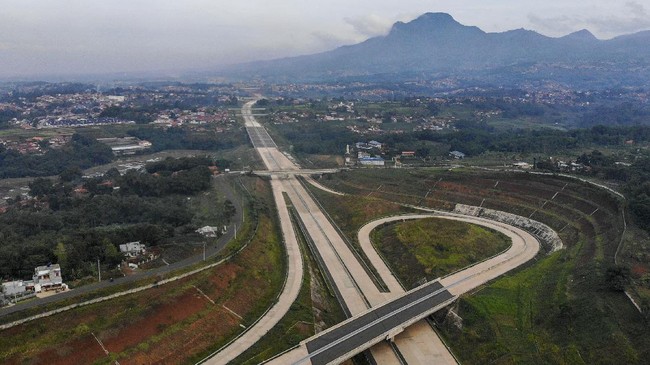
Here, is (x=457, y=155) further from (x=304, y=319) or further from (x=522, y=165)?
(x=304, y=319)

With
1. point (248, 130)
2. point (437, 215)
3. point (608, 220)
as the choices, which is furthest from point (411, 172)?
point (248, 130)

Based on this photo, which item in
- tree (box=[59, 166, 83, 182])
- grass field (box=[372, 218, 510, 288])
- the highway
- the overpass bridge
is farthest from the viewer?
tree (box=[59, 166, 83, 182])

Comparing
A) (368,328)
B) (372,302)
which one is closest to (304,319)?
(368,328)

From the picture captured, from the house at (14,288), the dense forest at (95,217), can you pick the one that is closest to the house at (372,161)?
the dense forest at (95,217)

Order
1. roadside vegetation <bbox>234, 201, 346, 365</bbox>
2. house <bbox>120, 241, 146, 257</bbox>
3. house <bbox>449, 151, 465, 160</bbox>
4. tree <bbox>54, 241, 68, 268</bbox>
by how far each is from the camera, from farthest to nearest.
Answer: house <bbox>449, 151, 465, 160</bbox> < house <bbox>120, 241, 146, 257</bbox> < tree <bbox>54, 241, 68, 268</bbox> < roadside vegetation <bbox>234, 201, 346, 365</bbox>

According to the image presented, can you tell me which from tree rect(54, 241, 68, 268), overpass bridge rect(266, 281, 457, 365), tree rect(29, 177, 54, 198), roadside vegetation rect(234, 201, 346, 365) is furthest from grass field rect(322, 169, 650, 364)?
tree rect(29, 177, 54, 198)

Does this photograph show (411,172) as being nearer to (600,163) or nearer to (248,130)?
(600,163)

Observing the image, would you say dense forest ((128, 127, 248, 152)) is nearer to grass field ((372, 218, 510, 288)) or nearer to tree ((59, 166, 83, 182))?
tree ((59, 166, 83, 182))

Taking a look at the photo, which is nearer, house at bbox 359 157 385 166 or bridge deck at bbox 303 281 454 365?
bridge deck at bbox 303 281 454 365
